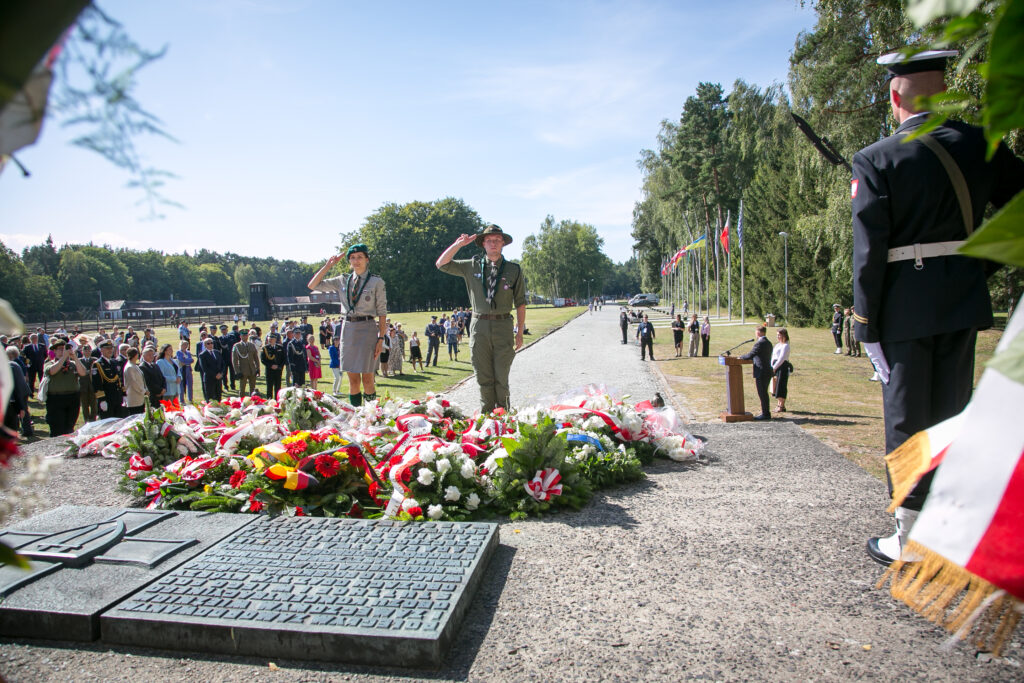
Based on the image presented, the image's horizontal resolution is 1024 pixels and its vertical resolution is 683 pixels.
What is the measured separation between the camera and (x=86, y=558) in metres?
3.29

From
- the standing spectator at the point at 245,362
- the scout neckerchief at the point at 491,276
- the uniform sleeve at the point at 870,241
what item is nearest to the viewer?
the uniform sleeve at the point at 870,241

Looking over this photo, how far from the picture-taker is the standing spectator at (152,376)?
1080 cm

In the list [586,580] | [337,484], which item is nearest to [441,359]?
[337,484]

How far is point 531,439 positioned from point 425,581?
1.65 metres

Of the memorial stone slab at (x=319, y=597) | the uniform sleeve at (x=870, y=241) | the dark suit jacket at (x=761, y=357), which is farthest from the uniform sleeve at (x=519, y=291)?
the dark suit jacket at (x=761, y=357)

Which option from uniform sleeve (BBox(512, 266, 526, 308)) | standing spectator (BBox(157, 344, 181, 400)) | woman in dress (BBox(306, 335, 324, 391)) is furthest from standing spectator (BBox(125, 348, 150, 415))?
uniform sleeve (BBox(512, 266, 526, 308))

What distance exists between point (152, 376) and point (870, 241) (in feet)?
36.7

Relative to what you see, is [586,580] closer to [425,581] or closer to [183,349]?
[425,581]

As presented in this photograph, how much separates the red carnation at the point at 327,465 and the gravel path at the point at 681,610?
1.43 m

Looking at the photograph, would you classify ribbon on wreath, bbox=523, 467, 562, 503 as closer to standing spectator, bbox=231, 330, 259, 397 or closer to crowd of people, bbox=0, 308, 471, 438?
crowd of people, bbox=0, 308, 471, 438

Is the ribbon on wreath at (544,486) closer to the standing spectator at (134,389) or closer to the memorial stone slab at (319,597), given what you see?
the memorial stone slab at (319,597)

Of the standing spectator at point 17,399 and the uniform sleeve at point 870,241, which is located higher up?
the uniform sleeve at point 870,241

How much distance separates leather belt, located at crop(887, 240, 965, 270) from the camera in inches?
119

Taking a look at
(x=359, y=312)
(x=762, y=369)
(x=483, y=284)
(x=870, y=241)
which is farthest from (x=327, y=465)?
(x=762, y=369)
